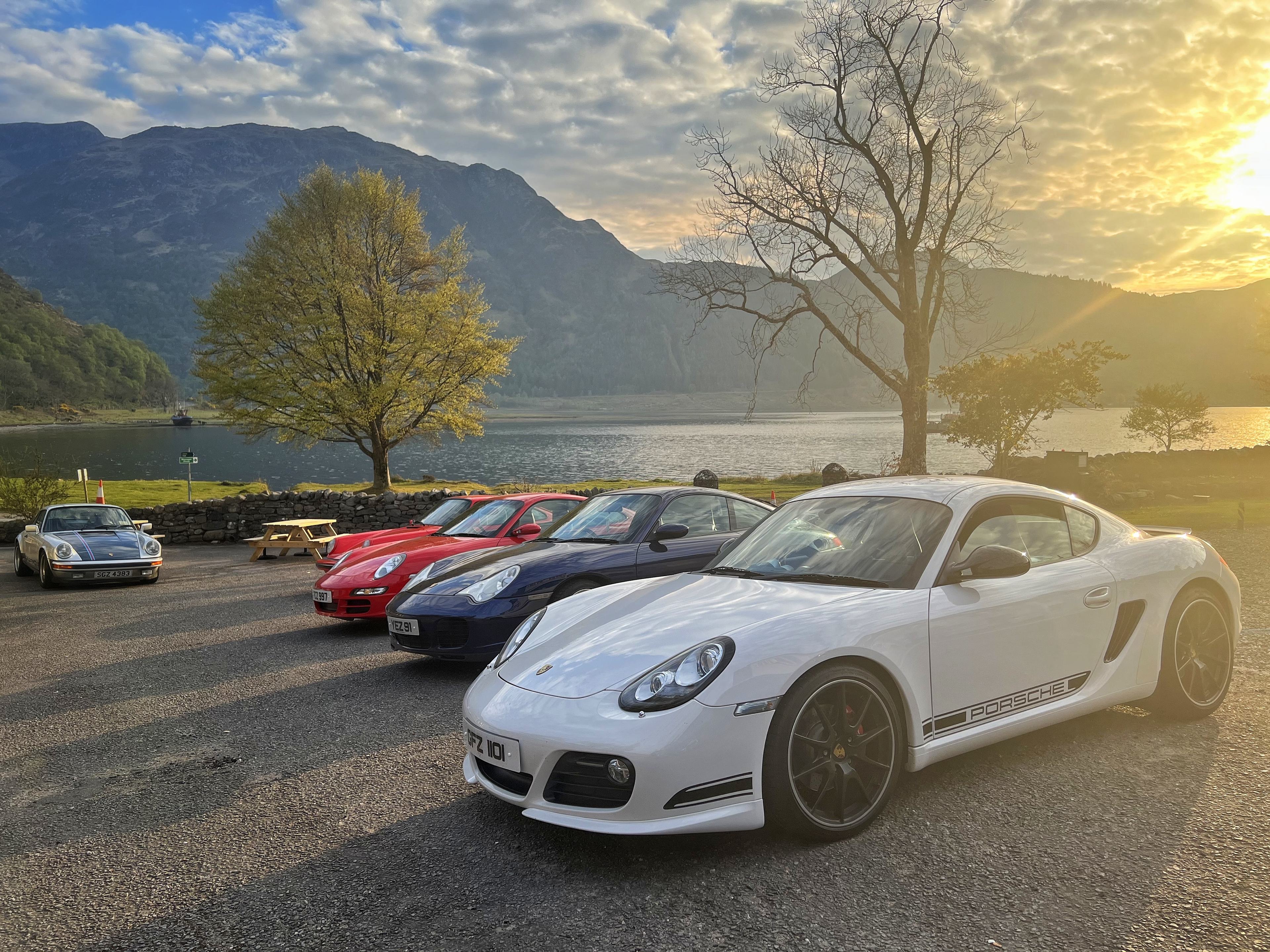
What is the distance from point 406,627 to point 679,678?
4.07m

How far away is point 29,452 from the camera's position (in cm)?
2511

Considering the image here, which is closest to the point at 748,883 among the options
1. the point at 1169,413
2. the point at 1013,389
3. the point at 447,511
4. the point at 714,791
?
the point at 714,791

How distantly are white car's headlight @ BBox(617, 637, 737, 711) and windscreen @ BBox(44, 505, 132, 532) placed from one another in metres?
14.7

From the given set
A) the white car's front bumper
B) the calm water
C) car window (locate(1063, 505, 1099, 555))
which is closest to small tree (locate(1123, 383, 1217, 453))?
the calm water

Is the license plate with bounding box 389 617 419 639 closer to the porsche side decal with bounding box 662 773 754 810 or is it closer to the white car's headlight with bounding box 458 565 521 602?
the white car's headlight with bounding box 458 565 521 602

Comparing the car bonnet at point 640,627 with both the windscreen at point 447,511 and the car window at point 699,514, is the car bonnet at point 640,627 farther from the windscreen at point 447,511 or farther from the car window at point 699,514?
the windscreen at point 447,511

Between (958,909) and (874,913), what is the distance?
12.1 inches

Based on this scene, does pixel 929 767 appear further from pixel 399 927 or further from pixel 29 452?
pixel 29 452

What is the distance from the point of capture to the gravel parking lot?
2.71m

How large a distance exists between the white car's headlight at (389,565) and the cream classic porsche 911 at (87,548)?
7.26m

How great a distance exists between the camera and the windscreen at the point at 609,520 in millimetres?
7293

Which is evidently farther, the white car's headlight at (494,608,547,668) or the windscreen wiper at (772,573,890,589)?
the white car's headlight at (494,608,547,668)

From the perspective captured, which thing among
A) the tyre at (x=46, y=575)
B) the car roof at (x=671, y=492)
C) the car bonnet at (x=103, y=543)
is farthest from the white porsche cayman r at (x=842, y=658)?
the tyre at (x=46, y=575)

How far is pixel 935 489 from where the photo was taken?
14.1 feet
